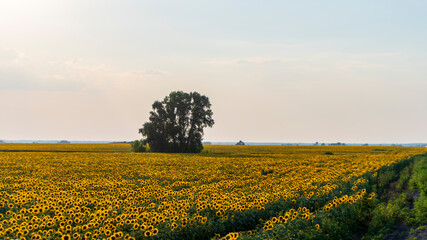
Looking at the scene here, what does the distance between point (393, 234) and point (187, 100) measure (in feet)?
208

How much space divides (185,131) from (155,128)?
5798 mm

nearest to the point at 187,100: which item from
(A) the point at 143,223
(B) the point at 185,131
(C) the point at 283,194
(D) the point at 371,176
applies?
(B) the point at 185,131

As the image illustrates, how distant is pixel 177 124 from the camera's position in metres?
73.1

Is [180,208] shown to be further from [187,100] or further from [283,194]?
[187,100]

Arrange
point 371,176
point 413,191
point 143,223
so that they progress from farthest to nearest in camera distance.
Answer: point 371,176, point 413,191, point 143,223

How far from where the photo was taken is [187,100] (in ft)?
243

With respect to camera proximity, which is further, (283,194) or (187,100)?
(187,100)

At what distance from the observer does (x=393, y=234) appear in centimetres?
1215

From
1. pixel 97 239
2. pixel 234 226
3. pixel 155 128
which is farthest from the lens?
pixel 155 128

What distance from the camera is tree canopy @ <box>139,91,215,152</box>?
72750mm

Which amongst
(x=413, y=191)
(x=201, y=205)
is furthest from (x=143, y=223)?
(x=413, y=191)

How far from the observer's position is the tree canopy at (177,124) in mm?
72750

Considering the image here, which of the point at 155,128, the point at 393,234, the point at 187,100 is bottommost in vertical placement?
the point at 393,234

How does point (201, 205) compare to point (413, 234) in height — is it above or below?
above
